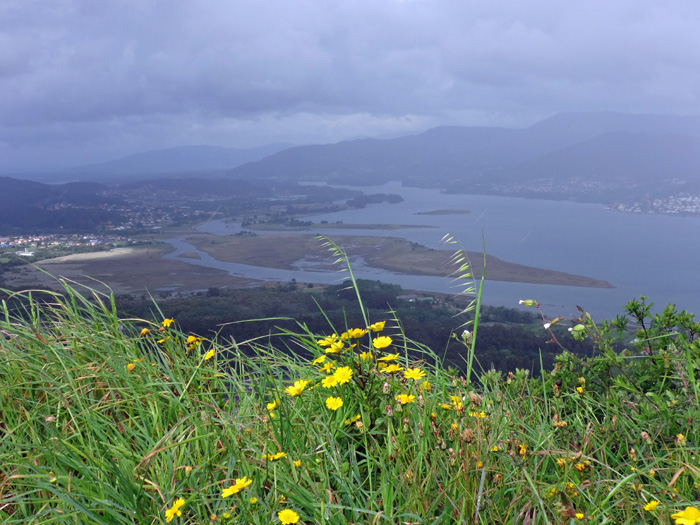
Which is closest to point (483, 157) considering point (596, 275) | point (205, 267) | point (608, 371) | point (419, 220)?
point (419, 220)

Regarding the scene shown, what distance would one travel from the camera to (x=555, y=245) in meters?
23.3

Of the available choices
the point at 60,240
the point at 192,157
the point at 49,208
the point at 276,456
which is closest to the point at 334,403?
the point at 276,456

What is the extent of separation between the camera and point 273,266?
17.2 metres

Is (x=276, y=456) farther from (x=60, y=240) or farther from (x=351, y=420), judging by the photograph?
(x=60, y=240)

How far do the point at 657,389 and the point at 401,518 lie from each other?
177 cm

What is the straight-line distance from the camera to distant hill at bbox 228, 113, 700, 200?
3788cm

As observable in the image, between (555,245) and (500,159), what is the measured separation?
2584 centimetres

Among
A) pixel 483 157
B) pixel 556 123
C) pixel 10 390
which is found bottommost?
pixel 10 390

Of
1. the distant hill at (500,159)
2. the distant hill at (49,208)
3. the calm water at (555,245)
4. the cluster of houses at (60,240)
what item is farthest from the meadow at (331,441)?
the distant hill at (500,159)

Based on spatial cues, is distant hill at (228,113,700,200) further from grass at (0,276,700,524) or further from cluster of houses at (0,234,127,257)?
grass at (0,276,700,524)

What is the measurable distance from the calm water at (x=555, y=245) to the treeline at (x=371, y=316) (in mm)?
862

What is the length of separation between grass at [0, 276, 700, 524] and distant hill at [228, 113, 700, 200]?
35.7m

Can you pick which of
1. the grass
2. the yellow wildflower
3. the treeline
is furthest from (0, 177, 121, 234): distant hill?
the yellow wildflower

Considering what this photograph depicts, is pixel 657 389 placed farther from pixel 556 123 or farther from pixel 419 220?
pixel 556 123
